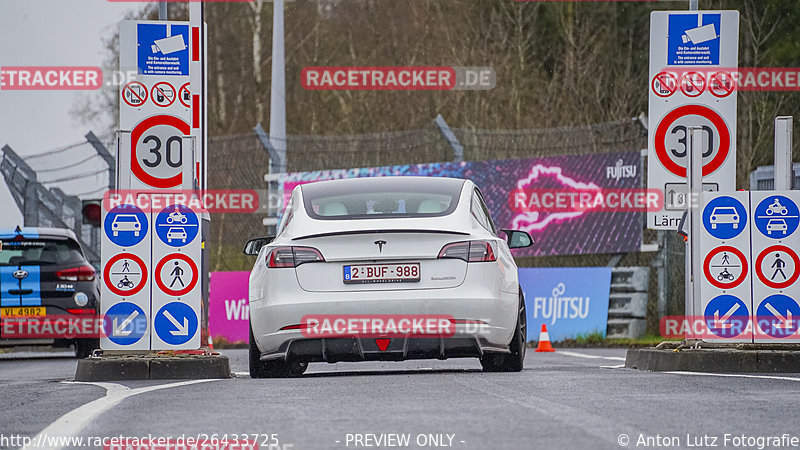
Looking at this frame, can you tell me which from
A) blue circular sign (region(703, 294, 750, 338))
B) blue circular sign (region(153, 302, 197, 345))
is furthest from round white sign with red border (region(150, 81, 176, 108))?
blue circular sign (region(703, 294, 750, 338))

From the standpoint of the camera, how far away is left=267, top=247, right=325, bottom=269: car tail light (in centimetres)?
1029

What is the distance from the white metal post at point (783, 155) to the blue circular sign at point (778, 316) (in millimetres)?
1096

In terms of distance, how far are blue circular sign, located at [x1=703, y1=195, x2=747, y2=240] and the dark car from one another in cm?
817

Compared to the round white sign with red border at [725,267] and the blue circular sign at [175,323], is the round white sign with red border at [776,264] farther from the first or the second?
the blue circular sign at [175,323]

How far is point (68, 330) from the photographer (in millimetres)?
17172

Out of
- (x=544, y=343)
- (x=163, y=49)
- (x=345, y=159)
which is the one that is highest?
(x=163, y=49)

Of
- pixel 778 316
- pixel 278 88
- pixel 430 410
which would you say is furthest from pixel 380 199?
pixel 278 88

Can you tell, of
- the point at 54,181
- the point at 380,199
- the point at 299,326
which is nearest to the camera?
the point at 299,326

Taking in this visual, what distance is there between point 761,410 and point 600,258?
14.9 m

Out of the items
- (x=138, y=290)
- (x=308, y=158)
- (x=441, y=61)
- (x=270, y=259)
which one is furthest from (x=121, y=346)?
(x=441, y=61)

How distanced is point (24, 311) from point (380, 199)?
7527mm

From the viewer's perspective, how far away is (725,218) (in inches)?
459

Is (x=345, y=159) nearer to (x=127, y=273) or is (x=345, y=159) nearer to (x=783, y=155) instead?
(x=783, y=155)

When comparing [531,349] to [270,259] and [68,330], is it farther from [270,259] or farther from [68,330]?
[270,259]
